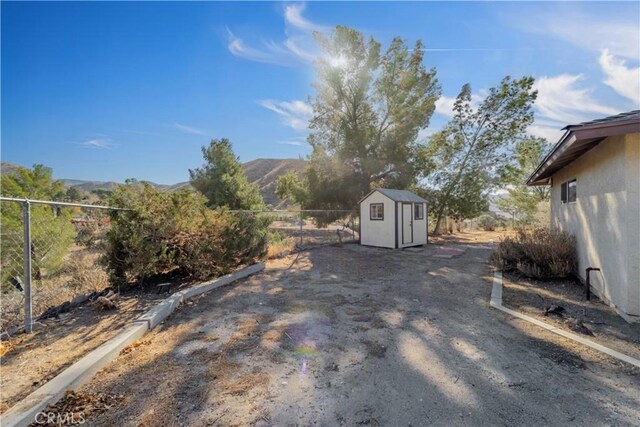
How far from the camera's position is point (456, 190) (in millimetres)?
17547

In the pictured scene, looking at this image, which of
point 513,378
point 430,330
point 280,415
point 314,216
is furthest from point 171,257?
point 314,216

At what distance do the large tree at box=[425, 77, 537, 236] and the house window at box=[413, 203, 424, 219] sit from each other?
17.0ft

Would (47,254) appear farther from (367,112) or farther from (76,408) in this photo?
(367,112)

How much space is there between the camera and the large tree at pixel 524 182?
17375 millimetres

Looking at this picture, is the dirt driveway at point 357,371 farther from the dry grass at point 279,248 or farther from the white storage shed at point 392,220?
the white storage shed at point 392,220

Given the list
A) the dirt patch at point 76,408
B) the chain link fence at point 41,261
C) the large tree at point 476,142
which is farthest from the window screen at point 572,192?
the large tree at point 476,142

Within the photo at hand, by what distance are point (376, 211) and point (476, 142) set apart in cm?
926

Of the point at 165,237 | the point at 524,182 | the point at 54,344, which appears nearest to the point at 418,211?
the point at 165,237

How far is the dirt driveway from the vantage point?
2121 millimetres

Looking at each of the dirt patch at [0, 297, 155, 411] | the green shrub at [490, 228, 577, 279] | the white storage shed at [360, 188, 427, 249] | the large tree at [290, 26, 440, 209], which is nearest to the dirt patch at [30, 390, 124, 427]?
the dirt patch at [0, 297, 155, 411]

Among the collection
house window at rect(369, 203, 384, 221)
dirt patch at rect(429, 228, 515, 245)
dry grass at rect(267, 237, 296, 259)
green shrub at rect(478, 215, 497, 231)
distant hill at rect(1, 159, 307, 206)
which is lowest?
dirt patch at rect(429, 228, 515, 245)

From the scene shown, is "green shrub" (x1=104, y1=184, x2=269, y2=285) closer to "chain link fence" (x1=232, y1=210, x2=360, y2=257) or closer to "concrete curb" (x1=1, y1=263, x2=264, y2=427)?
"concrete curb" (x1=1, y1=263, x2=264, y2=427)

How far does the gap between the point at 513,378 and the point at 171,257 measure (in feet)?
17.4
